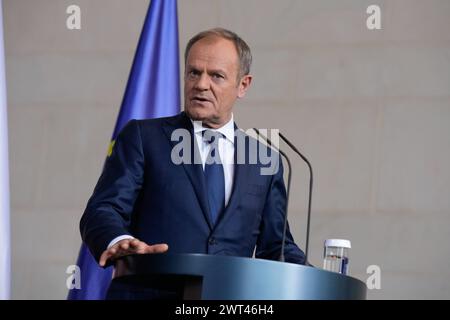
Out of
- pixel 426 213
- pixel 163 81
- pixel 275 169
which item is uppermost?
pixel 163 81

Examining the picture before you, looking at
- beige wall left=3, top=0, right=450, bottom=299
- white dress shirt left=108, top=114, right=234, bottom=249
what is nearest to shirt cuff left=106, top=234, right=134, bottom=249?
white dress shirt left=108, top=114, right=234, bottom=249

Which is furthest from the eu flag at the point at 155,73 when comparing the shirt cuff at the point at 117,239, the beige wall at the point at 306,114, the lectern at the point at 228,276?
the lectern at the point at 228,276

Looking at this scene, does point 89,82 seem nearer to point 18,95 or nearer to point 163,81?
point 18,95

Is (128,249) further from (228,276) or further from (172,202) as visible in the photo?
(172,202)

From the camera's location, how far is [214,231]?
298cm

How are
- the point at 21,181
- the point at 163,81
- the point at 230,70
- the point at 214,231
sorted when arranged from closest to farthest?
the point at 214,231, the point at 230,70, the point at 163,81, the point at 21,181

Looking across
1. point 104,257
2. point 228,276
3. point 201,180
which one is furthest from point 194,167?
point 228,276

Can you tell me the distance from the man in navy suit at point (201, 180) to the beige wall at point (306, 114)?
1617mm

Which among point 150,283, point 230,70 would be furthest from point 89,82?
point 150,283

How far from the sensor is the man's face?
3146 mm

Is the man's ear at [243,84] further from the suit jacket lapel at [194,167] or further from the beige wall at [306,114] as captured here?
the beige wall at [306,114]

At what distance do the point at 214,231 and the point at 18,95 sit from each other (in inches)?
108

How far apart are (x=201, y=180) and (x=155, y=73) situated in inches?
63.5
